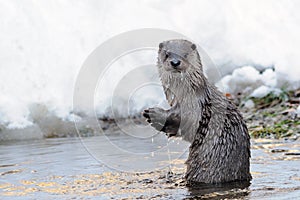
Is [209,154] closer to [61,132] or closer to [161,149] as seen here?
[161,149]

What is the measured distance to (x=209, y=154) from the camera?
4.78 m

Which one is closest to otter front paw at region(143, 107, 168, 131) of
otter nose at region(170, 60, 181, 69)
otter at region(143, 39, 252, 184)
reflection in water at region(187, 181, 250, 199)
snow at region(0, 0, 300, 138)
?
otter at region(143, 39, 252, 184)

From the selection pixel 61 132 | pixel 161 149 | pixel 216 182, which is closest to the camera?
pixel 216 182

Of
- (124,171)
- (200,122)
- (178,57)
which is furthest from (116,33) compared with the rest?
(200,122)

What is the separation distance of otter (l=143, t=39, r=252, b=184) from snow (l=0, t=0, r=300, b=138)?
300 cm

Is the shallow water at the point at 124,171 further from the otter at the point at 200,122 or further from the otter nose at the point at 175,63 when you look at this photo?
the otter nose at the point at 175,63

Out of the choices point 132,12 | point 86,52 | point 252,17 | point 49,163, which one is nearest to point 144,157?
point 49,163

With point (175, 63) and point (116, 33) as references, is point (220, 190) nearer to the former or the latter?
point (175, 63)

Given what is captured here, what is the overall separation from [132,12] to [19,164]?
630cm

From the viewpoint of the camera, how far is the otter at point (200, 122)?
15.6 ft

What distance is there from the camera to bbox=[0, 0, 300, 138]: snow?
943 centimetres

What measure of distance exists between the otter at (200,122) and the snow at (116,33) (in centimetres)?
300

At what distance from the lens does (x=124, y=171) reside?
17.9 ft

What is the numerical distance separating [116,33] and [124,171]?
5.96 metres
